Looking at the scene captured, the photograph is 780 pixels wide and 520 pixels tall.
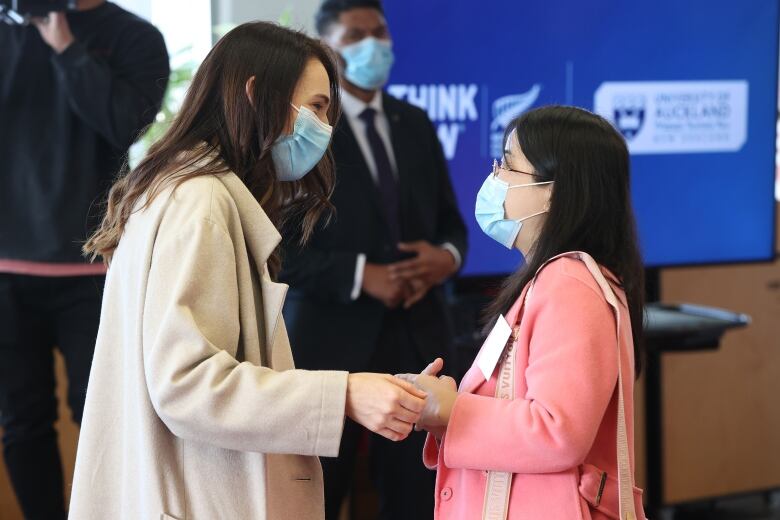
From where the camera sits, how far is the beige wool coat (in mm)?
1279

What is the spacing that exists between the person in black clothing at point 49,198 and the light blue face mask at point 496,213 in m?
1.03

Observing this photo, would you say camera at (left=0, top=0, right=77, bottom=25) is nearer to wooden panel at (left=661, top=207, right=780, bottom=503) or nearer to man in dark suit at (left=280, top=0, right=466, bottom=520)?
man in dark suit at (left=280, top=0, right=466, bottom=520)

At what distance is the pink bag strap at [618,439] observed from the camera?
1.43 meters

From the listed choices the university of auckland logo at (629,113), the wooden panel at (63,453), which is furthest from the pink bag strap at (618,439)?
the wooden panel at (63,453)

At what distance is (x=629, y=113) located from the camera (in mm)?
3285

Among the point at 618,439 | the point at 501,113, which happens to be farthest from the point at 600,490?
the point at 501,113

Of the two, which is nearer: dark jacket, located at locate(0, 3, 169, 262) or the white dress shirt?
dark jacket, located at locate(0, 3, 169, 262)

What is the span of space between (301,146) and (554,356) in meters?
0.50

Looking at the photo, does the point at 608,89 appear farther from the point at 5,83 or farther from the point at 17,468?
the point at 17,468

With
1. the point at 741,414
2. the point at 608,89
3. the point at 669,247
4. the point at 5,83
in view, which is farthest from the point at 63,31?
the point at 741,414

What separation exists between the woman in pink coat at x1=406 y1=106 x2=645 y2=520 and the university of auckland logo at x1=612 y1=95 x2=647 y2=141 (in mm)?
1726

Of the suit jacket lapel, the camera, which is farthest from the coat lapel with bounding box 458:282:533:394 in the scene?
the camera

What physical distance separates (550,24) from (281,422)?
2185mm

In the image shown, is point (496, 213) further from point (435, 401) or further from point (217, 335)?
point (217, 335)
